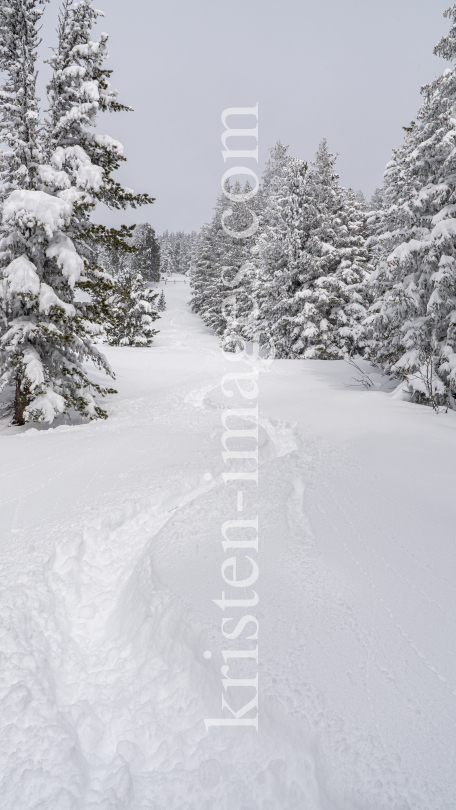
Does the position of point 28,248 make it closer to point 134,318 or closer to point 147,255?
point 134,318

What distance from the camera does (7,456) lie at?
6922 mm

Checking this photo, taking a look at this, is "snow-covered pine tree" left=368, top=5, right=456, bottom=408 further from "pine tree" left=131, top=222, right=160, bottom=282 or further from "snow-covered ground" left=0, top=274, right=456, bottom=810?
"pine tree" left=131, top=222, right=160, bottom=282

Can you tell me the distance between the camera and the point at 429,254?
1063cm

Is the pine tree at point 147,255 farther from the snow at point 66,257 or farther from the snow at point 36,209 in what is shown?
the snow at point 36,209

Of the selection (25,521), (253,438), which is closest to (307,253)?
(253,438)

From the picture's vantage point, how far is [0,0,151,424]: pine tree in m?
8.41

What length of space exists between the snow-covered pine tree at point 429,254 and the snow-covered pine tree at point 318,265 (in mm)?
7269

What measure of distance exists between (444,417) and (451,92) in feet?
30.7

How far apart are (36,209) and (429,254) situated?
32.0 feet

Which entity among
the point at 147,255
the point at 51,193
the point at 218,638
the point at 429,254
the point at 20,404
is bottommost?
the point at 218,638

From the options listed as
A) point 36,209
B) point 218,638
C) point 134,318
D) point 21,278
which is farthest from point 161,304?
point 218,638

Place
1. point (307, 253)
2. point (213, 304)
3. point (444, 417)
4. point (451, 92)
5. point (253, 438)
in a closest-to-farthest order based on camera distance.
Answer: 1. point (253, 438)
2. point (444, 417)
3. point (451, 92)
4. point (307, 253)
5. point (213, 304)

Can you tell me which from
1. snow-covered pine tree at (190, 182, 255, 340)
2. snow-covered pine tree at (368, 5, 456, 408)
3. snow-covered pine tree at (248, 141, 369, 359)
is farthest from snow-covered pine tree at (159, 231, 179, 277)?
snow-covered pine tree at (368, 5, 456, 408)

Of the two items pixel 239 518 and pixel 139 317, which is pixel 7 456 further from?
pixel 139 317
